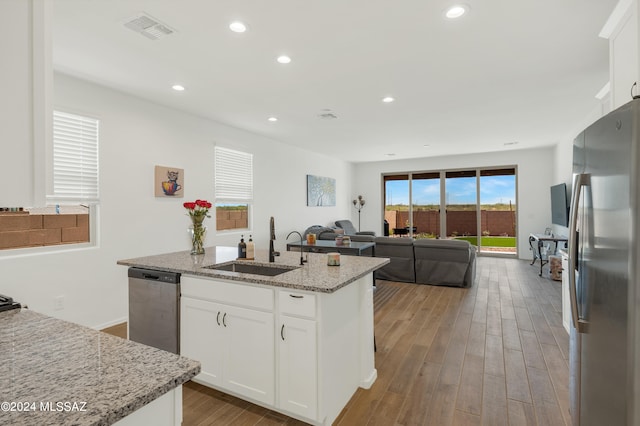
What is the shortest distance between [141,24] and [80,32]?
22.0 inches

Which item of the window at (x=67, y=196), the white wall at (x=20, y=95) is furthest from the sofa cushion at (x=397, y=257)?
the white wall at (x=20, y=95)

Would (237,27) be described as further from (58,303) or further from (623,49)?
(58,303)

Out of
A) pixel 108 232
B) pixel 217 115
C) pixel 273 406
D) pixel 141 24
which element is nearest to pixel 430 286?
pixel 273 406

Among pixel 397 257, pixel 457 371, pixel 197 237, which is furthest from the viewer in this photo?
pixel 397 257

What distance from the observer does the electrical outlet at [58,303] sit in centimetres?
330

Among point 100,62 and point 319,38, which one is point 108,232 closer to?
point 100,62

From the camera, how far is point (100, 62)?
10.0 feet

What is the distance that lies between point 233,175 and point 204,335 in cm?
359

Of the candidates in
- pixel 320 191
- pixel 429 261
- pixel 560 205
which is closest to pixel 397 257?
pixel 429 261

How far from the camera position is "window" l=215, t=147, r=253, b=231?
5.25 m

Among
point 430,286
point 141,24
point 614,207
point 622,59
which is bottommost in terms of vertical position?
point 430,286

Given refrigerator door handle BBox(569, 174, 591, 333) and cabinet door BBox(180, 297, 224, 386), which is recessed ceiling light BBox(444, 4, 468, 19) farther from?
cabinet door BBox(180, 297, 224, 386)

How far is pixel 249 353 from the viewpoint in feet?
7.09

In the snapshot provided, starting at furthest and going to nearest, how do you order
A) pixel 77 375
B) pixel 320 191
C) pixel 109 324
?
pixel 320 191
pixel 109 324
pixel 77 375
